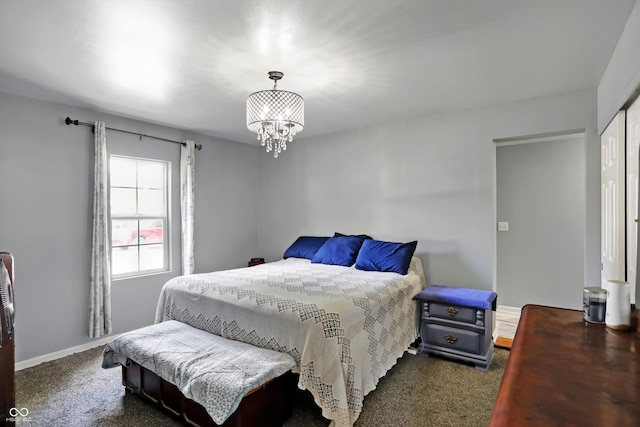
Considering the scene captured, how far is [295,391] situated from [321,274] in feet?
3.35

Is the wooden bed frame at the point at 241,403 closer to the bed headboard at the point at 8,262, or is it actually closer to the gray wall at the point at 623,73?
the bed headboard at the point at 8,262

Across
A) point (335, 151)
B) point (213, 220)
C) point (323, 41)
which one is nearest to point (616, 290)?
point (323, 41)

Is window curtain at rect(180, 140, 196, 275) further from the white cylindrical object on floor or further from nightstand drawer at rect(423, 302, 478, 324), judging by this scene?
the white cylindrical object on floor

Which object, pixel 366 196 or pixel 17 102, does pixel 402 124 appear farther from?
pixel 17 102

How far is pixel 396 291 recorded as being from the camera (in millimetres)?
2752

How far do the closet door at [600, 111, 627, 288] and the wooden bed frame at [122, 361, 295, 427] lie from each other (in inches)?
83.8

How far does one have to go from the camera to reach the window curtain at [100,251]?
3176mm

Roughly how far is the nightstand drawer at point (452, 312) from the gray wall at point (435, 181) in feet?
1.91

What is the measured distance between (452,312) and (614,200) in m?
1.41

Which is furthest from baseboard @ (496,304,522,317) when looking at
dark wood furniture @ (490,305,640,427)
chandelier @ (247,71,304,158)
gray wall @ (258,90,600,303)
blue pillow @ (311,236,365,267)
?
chandelier @ (247,71,304,158)

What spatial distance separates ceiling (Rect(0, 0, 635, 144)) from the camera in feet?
5.52

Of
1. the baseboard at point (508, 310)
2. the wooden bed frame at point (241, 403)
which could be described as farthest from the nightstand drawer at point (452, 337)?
the baseboard at point (508, 310)

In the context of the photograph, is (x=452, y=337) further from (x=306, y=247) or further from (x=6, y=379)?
(x=6, y=379)

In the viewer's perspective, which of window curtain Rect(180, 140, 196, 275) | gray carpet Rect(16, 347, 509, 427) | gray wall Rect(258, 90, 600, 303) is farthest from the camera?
window curtain Rect(180, 140, 196, 275)
